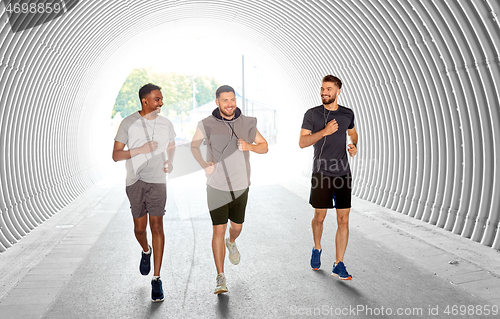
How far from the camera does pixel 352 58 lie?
1202 centimetres

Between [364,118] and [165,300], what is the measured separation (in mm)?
→ 8292

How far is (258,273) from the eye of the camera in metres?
6.02

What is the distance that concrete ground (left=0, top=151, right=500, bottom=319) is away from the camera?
486 centimetres

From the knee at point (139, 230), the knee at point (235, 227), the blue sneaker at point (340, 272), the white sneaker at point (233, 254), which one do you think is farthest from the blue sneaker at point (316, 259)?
the knee at point (139, 230)

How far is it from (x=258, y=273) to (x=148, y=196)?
165cm

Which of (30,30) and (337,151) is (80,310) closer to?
(337,151)

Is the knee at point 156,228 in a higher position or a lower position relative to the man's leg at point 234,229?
higher

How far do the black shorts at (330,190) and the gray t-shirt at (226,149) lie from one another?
3.02 ft

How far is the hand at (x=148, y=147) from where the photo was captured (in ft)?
16.7

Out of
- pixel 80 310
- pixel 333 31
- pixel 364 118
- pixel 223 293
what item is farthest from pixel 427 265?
pixel 333 31

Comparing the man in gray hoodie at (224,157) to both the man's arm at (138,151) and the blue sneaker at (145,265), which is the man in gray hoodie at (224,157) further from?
the blue sneaker at (145,265)

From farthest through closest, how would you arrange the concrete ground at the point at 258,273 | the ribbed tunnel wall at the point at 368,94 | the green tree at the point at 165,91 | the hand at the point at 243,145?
the green tree at the point at 165,91, the ribbed tunnel wall at the point at 368,94, the hand at the point at 243,145, the concrete ground at the point at 258,273

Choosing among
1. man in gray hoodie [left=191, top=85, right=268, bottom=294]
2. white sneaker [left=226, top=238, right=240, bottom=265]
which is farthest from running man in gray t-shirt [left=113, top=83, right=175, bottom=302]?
white sneaker [left=226, top=238, right=240, bottom=265]

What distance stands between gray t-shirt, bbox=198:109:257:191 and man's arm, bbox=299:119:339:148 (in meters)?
0.68
